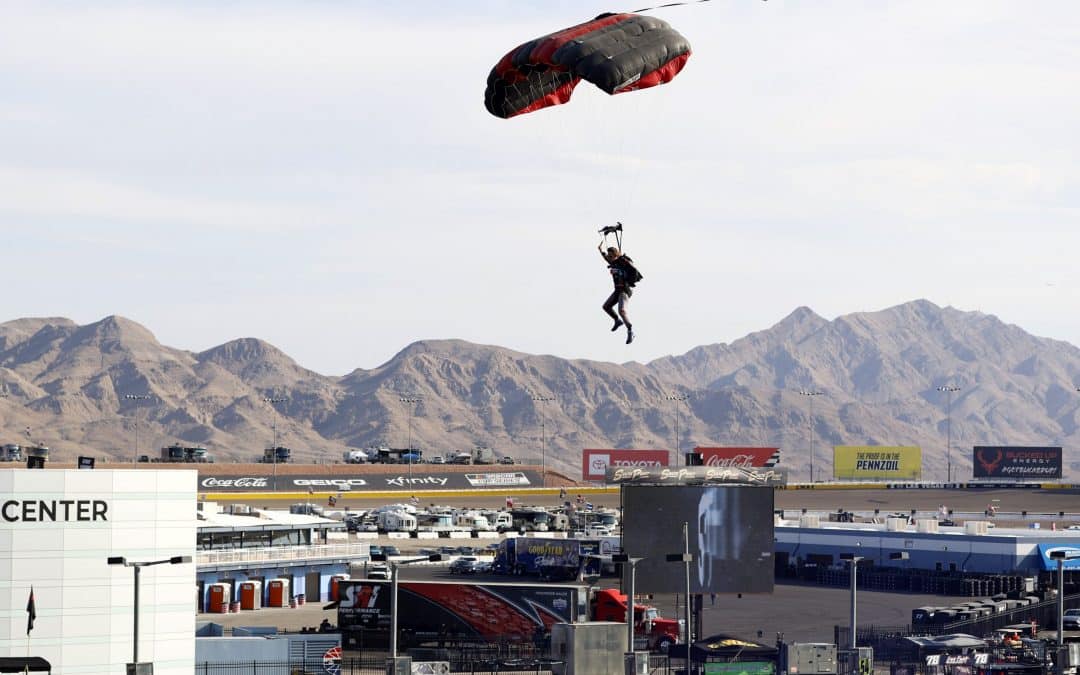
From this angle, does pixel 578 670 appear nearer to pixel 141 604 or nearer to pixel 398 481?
pixel 141 604

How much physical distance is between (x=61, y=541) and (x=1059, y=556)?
3382 centimetres

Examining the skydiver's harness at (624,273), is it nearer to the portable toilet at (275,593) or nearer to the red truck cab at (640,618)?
the red truck cab at (640,618)

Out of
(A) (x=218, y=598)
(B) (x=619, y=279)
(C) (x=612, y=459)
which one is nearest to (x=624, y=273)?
(B) (x=619, y=279)

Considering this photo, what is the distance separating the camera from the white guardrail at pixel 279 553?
76.8 metres

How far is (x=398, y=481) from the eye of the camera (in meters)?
173

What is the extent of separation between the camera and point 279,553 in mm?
80688

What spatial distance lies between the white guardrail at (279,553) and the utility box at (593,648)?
38.1 meters

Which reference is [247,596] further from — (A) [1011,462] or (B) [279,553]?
(A) [1011,462]

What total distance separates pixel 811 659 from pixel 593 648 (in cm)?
1079

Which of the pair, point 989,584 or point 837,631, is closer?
point 837,631

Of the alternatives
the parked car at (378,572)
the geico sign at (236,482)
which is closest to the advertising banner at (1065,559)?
the parked car at (378,572)

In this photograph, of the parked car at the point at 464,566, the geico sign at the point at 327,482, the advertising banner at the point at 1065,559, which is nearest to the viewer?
the advertising banner at the point at 1065,559

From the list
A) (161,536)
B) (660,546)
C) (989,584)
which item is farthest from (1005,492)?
(161,536)

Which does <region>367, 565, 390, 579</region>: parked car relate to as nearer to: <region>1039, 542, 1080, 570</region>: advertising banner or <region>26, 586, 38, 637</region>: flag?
<region>26, 586, 38, 637</region>: flag
